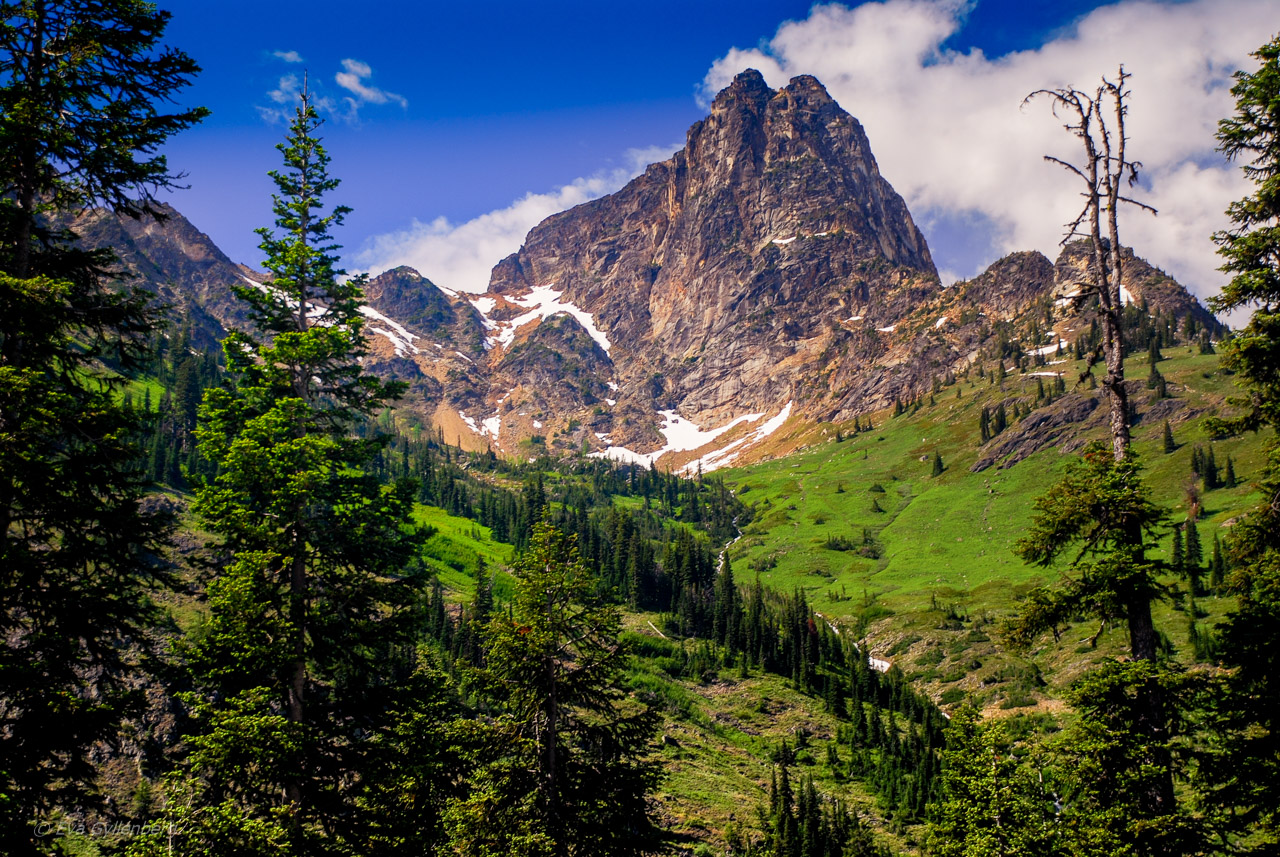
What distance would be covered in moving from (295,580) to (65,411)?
668cm

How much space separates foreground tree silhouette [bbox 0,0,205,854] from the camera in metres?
11.9

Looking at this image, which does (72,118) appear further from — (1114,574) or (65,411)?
(1114,574)

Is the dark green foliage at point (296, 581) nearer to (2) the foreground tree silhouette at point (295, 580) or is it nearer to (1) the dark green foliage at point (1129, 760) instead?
(2) the foreground tree silhouette at point (295, 580)

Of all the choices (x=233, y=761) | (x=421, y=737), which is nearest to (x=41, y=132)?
(x=233, y=761)

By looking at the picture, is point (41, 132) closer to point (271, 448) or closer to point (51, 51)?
point (51, 51)

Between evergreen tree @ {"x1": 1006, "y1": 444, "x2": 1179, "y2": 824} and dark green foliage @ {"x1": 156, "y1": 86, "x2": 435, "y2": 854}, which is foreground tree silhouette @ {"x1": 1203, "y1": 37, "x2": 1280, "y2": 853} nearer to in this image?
evergreen tree @ {"x1": 1006, "y1": 444, "x2": 1179, "y2": 824}

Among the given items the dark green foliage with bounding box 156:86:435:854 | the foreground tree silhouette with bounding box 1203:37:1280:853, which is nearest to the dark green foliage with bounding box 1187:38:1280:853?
the foreground tree silhouette with bounding box 1203:37:1280:853

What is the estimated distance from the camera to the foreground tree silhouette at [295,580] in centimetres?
1508

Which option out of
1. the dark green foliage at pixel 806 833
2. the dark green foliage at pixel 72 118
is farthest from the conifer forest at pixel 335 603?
the dark green foliage at pixel 806 833

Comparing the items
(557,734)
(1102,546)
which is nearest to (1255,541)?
(1102,546)

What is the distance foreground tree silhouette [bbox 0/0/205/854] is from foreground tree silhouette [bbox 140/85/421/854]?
2.49 metres

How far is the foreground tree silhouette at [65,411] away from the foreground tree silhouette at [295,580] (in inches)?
98.1

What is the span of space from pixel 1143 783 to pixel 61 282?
24133 millimetres

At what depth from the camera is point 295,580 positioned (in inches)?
698
